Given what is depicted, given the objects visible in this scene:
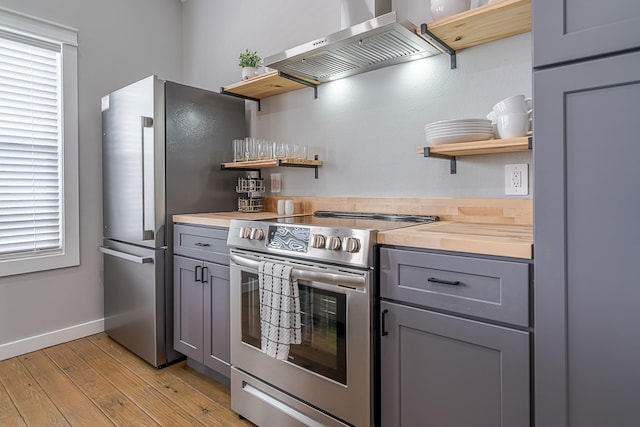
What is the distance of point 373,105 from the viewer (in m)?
2.21

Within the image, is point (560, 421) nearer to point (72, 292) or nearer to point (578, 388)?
point (578, 388)

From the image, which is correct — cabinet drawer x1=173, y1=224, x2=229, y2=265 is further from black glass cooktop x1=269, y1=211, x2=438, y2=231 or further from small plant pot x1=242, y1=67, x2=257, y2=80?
small plant pot x1=242, y1=67, x2=257, y2=80

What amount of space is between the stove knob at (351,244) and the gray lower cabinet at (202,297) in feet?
2.86

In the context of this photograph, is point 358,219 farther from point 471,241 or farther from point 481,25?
point 481,25

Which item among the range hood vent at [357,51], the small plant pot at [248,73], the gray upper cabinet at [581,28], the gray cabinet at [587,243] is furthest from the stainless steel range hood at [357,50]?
the gray cabinet at [587,243]

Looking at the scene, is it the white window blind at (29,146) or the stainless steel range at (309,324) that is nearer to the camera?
the stainless steel range at (309,324)

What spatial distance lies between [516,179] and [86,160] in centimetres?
288

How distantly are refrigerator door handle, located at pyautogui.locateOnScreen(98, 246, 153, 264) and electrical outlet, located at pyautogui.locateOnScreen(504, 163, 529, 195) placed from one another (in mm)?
2038

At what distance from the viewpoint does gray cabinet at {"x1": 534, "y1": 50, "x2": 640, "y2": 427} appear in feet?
3.17

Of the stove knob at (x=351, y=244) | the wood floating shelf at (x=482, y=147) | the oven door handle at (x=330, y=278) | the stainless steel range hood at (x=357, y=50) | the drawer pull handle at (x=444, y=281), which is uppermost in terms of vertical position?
the stainless steel range hood at (x=357, y=50)

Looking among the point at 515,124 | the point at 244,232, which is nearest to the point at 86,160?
the point at 244,232

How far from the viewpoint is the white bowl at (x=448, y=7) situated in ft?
5.42

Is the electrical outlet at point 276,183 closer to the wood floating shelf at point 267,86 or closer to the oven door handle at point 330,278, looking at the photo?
the wood floating shelf at point 267,86

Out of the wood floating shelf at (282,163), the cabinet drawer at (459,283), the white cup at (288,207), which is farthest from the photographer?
the white cup at (288,207)
